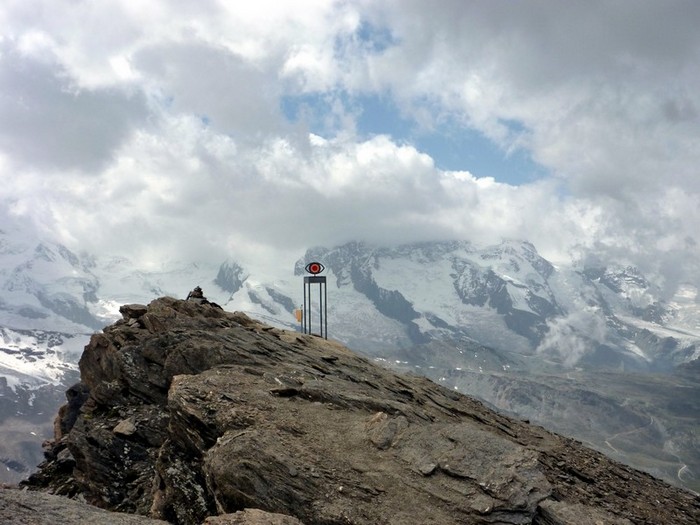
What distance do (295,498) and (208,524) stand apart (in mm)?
3243

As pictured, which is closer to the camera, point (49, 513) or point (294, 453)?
point (49, 513)

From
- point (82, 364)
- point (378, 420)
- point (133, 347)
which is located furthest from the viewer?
point (82, 364)

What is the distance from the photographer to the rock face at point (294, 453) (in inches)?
769

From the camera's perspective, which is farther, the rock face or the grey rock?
the rock face

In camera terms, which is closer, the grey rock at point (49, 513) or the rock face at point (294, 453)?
the grey rock at point (49, 513)

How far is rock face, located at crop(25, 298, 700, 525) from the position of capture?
19.5m

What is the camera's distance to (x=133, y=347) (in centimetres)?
3359

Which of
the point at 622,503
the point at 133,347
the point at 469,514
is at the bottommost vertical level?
the point at 622,503

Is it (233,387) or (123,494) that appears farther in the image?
(123,494)

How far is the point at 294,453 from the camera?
68.2ft

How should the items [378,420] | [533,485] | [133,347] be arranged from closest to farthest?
1. [533,485]
2. [378,420]
3. [133,347]

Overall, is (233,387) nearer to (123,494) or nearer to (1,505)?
(123,494)

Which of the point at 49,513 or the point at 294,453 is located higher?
the point at 294,453

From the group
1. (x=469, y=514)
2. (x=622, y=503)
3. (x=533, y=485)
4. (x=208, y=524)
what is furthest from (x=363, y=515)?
(x=622, y=503)
